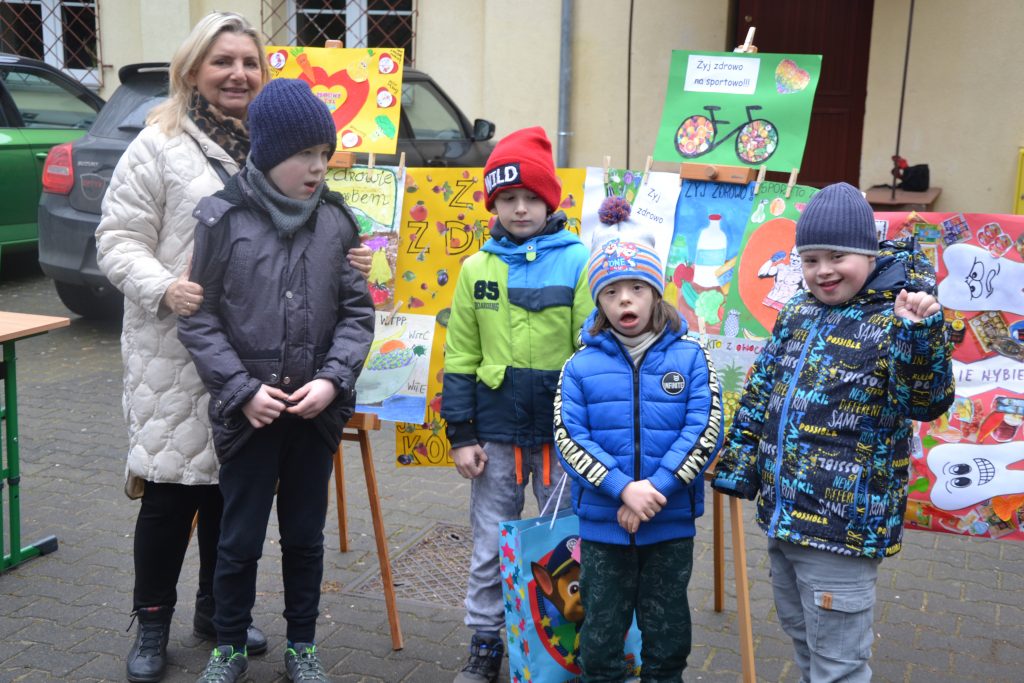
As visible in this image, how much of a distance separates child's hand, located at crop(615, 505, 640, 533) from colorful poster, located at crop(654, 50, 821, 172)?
1.44 m

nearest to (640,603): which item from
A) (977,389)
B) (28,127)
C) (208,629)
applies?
(977,389)

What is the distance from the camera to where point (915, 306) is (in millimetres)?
2551

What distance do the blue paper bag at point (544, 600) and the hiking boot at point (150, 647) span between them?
3.91 ft

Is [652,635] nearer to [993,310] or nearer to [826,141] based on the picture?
[993,310]

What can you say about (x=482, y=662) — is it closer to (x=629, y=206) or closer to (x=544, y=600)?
(x=544, y=600)

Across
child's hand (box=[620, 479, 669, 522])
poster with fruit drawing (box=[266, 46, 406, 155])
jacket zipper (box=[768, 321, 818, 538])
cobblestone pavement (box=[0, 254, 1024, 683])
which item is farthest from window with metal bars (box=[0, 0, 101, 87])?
jacket zipper (box=[768, 321, 818, 538])

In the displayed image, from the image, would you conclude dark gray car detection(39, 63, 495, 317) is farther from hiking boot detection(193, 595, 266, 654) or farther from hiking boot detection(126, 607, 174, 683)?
hiking boot detection(126, 607, 174, 683)

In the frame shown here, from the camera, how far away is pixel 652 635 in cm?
307

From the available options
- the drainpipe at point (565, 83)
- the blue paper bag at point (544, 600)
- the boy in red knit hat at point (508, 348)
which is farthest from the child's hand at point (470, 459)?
the drainpipe at point (565, 83)

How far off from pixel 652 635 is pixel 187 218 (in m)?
1.89

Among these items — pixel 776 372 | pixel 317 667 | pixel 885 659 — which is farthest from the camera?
pixel 885 659

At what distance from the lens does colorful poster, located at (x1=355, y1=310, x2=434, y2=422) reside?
158 inches

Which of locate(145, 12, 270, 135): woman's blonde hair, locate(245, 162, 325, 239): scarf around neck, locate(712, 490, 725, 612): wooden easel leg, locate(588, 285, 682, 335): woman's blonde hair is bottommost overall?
locate(712, 490, 725, 612): wooden easel leg

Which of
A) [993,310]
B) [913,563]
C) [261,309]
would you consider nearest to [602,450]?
[261,309]
